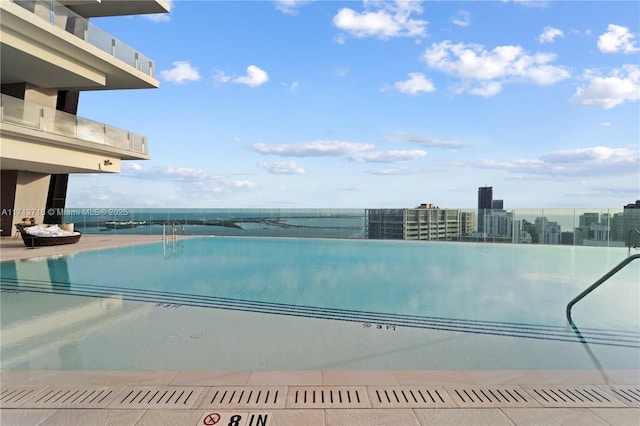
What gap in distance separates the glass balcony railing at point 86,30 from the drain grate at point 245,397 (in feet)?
36.6

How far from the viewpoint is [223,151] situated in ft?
46.8

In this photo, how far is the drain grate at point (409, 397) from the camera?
2316 mm

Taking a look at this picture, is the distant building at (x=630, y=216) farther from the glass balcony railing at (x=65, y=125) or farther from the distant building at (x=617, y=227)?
the glass balcony railing at (x=65, y=125)

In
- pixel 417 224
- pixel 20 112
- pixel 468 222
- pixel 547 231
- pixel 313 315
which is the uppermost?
pixel 20 112

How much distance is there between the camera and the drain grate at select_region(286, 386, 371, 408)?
231 cm

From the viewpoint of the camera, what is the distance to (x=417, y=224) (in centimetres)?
1491

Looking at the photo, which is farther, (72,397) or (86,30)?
(86,30)

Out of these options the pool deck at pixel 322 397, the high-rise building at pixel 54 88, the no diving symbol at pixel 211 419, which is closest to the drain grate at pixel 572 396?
the pool deck at pixel 322 397

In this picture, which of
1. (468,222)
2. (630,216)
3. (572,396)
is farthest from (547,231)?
(572,396)

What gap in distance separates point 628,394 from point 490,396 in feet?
3.10

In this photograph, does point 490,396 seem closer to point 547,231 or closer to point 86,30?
point 547,231

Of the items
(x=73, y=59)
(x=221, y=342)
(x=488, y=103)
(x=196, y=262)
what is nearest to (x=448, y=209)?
(x=488, y=103)

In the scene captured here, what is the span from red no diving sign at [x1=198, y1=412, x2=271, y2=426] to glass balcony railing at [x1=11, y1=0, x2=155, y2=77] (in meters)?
11.3

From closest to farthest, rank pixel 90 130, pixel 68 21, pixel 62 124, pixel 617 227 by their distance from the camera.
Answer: pixel 68 21
pixel 62 124
pixel 90 130
pixel 617 227
